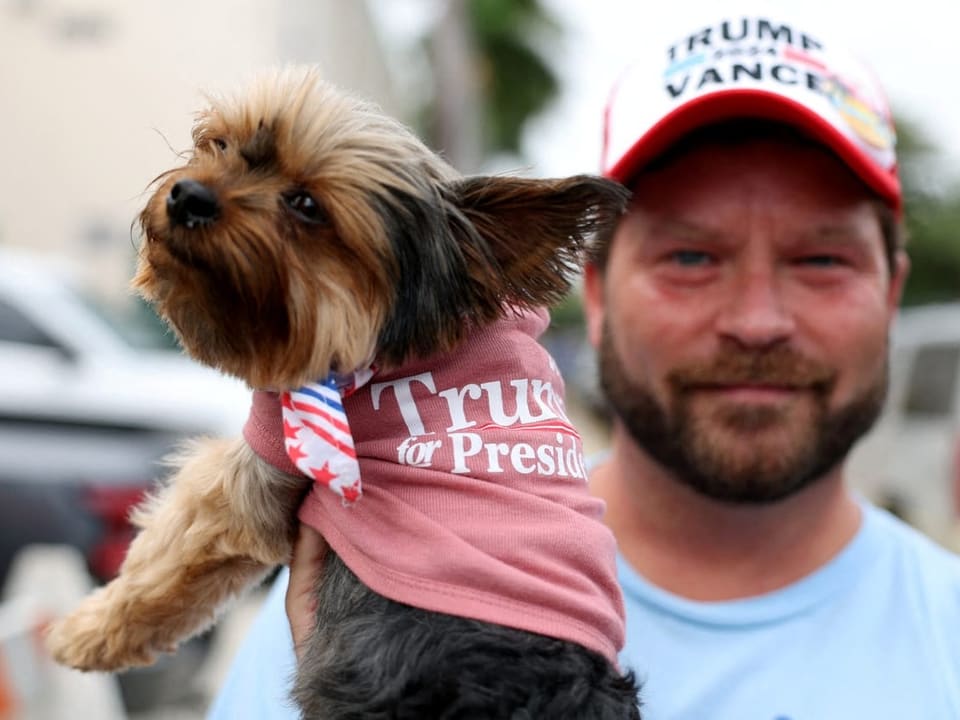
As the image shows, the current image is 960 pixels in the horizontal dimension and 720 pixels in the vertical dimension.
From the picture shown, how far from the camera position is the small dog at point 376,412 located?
183 centimetres

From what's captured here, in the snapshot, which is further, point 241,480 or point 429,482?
point 241,480

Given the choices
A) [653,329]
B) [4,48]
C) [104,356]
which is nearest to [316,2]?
[4,48]

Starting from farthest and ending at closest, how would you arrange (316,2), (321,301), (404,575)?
(316,2) → (321,301) → (404,575)

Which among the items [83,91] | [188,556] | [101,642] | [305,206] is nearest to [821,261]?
[305,206]

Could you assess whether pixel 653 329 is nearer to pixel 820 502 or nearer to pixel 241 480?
pixel 820 502

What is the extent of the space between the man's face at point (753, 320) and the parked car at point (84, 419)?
3266 mm

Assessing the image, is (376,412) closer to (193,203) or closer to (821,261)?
(193,203)

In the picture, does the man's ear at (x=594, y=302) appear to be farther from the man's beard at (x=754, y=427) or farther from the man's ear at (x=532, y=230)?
the man's ear at (x=532, y=230)

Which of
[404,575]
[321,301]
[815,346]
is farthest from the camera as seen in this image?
[815,346]

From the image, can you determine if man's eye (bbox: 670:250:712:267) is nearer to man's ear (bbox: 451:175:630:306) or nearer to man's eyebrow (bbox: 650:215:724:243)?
man's eyebrow (bbox: 650:215:724:243)

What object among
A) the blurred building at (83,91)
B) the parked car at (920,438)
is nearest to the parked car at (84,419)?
the parked car at (920,438)

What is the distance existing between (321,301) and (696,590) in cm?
117

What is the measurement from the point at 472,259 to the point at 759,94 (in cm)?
94

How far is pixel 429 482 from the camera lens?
193 centimetres
